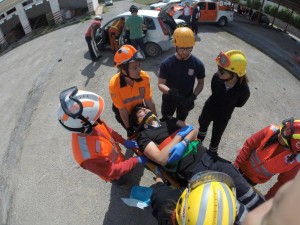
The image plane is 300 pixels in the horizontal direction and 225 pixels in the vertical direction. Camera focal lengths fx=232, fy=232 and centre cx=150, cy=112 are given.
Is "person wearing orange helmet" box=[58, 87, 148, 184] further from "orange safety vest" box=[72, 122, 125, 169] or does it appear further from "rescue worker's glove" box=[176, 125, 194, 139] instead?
"rescue worker's glove" box=[176, 125, 194, 139]

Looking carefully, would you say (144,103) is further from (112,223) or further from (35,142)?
(35,142)

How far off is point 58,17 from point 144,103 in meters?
19.5

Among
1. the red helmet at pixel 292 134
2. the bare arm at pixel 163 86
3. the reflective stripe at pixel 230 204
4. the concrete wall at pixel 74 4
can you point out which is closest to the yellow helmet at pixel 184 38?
the bare arm at pixel 163 86

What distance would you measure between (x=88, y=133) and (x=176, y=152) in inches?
45.3

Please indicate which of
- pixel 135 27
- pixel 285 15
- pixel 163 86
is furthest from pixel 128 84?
pixel 285 15

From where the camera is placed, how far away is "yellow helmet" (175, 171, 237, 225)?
1.89 meters

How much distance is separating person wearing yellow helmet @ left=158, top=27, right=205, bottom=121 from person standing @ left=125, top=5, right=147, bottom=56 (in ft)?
15.9

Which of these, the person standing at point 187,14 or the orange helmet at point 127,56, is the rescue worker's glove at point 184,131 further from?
the person standing at point 187,14

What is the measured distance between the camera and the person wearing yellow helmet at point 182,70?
3.91 metres

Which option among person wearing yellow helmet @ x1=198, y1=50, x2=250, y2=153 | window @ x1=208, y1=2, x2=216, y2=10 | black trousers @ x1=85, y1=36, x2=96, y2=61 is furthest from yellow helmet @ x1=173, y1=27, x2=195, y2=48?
window @ x1=208, y1=2, x2=216, y2=10

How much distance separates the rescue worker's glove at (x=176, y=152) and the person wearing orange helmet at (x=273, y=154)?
1.15m

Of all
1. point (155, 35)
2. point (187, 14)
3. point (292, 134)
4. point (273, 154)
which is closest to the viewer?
point (292, 134)

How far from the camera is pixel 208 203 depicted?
1.91 meters

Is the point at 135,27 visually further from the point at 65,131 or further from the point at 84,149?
the point at 84,149
